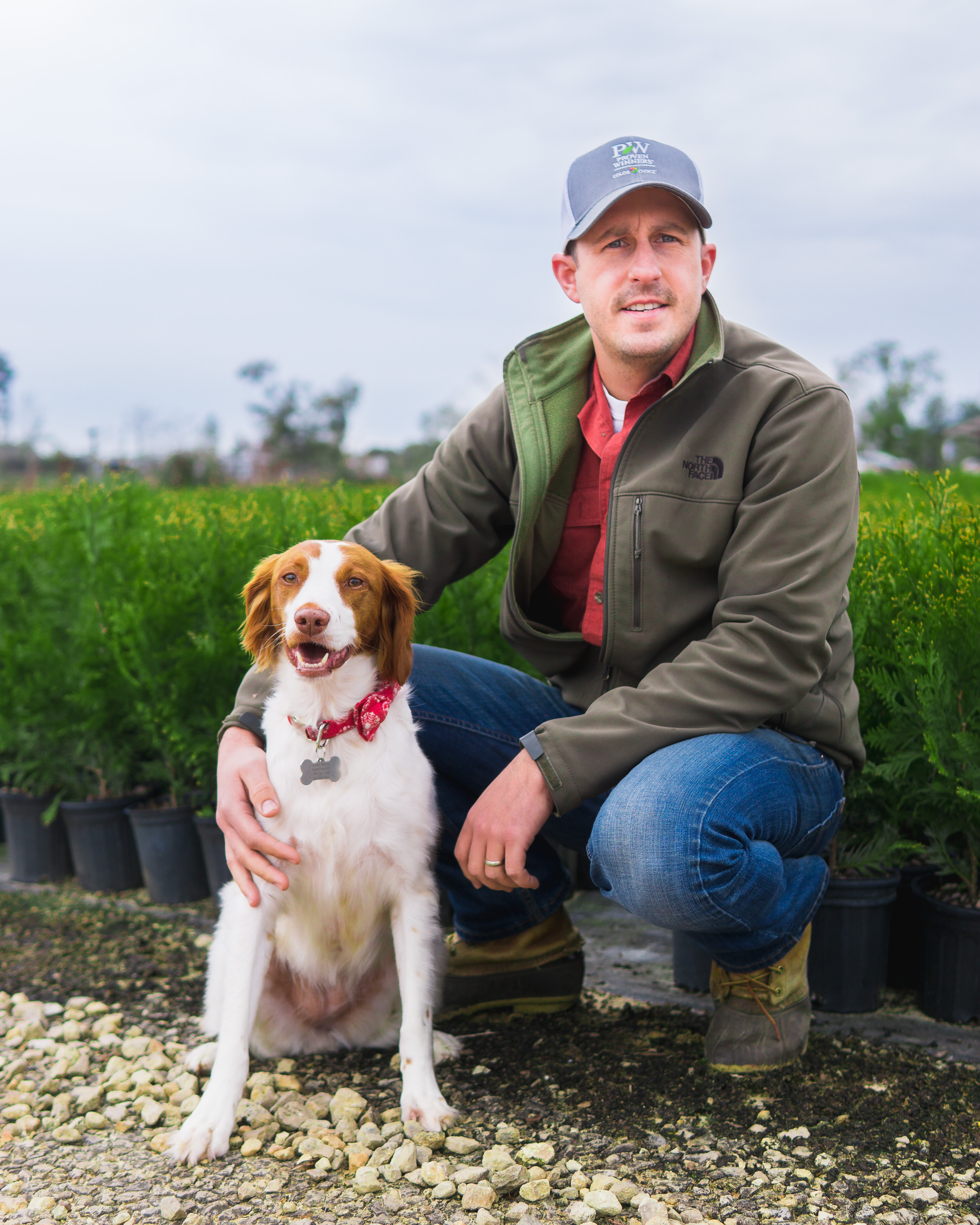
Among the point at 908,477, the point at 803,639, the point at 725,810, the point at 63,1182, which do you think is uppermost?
the point at 908,477

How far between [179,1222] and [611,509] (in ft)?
5.66

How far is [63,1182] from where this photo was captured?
7.04 ft

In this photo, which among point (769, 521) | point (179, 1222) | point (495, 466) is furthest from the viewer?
point (495, 466)

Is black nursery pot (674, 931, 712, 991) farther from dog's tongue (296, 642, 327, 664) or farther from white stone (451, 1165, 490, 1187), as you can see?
dog's tongue (296, 642, 327, 664)

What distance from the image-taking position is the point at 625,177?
243 cm

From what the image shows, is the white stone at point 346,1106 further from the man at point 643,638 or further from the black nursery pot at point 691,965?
the black nursery pot at point 691,965

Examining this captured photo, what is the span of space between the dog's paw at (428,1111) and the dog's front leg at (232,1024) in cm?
A: 36

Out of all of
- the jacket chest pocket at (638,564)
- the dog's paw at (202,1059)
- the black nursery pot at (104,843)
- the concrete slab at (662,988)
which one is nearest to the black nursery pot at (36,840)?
the black nursery pot at (104,843)

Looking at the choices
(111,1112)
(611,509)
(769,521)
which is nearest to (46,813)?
(111,1112)

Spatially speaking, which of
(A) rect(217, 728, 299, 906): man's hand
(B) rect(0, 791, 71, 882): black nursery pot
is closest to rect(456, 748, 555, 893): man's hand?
(A) rect(217, 728, 299, 906): man's hand

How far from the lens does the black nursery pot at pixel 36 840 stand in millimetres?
4406

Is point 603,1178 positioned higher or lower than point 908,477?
lower

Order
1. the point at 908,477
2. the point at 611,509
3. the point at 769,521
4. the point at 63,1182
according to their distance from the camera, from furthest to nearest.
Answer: the point at 908,477, the point at 611,509, the point at 769,521, the point at 63,1182

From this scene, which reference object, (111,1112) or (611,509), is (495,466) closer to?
(611,509)
